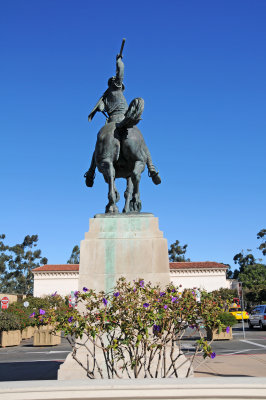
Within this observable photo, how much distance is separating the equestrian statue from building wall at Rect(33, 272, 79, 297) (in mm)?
54556

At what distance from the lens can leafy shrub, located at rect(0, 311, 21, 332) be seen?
18237 mm

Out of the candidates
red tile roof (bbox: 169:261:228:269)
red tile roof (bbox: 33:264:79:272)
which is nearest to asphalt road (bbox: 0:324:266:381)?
red tile roof (bbox: 169:261:228:269)

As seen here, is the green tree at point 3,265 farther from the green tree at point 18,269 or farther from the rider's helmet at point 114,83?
the rider's helmet at point 114,83

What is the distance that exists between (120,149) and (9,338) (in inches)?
561

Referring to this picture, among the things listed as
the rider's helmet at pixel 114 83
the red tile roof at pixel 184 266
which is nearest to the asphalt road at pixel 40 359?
the rider's helmet at pixel 114 83

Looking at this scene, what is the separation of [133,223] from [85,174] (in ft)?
6.24

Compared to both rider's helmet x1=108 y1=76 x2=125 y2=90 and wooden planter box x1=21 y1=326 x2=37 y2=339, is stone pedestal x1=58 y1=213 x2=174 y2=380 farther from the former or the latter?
wooden planter box x1=21 y1=326 x2=37 y2=339

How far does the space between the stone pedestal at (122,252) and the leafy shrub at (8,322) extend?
535 inches

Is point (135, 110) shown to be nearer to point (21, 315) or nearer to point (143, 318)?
point (143, 318)

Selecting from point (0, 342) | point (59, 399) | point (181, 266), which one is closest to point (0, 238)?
point (181, 266)

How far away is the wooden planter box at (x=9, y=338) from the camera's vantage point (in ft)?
59.2

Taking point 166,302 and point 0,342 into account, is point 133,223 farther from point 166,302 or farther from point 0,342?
point 0,342

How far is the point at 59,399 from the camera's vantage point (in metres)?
2.56

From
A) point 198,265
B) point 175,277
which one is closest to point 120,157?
point 175,277
